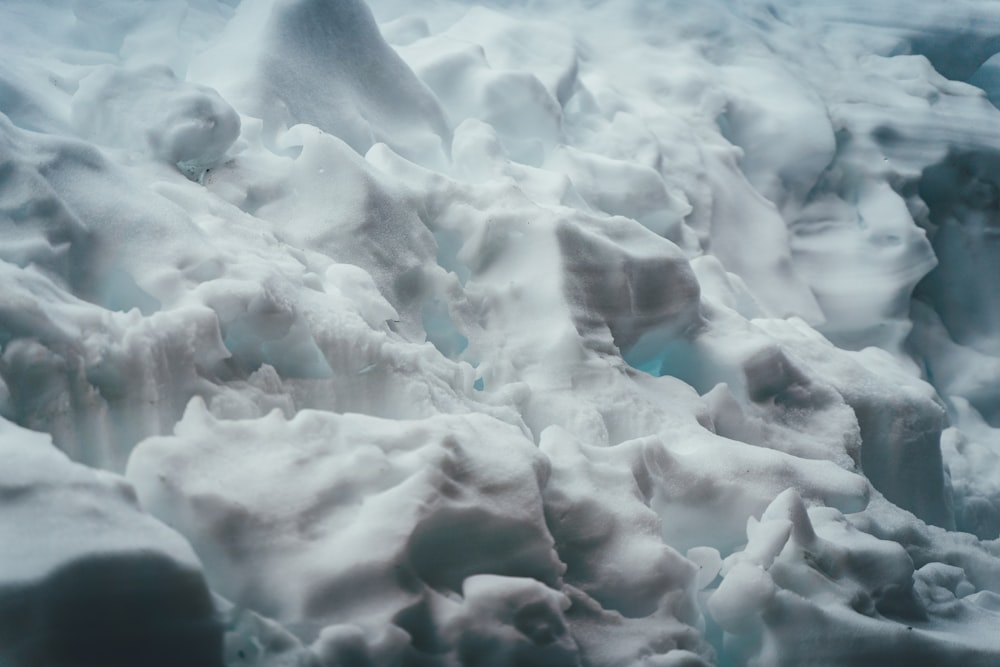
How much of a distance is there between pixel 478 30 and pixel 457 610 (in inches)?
105

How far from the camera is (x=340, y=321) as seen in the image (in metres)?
1.60

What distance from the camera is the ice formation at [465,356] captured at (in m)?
1.15

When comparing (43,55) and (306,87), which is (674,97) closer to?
(306,87)

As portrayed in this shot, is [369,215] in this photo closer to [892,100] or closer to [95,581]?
[95,581]

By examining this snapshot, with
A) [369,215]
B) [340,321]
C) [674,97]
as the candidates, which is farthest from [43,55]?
[674,97]

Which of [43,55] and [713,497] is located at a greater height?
[43,55]

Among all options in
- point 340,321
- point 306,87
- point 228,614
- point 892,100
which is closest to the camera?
point 228,614

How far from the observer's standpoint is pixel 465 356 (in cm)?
193

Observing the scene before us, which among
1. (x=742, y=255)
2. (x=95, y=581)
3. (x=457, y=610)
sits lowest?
(x=742, y=255)

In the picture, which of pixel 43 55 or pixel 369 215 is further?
pixel 43 55

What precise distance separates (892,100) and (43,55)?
3.34 metres

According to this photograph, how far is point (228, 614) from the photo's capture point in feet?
3.59

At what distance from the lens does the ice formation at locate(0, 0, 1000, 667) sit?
115 cm

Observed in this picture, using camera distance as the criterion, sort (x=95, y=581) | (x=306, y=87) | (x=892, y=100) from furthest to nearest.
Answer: (x=892, y=100), (x=306, y=87), (x=95, y=581)
